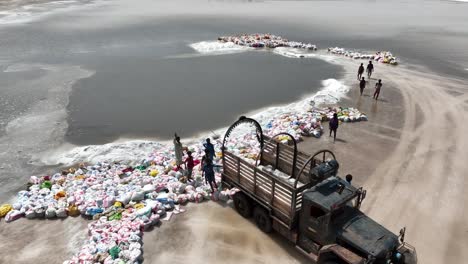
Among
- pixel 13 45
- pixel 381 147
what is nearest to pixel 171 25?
pixel 13 45

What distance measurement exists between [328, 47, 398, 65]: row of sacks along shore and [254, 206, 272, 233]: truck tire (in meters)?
22.7

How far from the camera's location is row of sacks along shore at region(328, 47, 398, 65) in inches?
1098

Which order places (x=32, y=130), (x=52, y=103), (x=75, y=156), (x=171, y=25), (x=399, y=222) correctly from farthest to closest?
(x=171, y=25)
(x=52, y=103)
(x=32, y=130)
(x=75, y=156)
(x=399, y=222)

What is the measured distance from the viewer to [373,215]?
10156 millimetres

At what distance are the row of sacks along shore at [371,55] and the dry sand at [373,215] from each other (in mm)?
12179

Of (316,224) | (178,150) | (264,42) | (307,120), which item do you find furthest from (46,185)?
(264,42)

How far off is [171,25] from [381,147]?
39.0 m

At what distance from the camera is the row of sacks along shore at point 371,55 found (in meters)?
27.9

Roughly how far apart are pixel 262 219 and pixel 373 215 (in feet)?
11.0

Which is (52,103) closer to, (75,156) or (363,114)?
(75,156)

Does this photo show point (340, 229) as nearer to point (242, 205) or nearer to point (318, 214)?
point (318, 214)

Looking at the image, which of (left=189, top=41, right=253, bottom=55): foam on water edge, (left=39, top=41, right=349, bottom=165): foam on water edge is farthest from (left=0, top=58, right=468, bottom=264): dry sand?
(left=189, top=41, right=253, bottom=55): foam on water edge

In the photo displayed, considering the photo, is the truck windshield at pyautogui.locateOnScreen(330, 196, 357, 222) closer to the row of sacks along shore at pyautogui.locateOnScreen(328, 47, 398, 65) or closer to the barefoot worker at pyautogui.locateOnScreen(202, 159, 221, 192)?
the barefoot worker at pyautogui.locateOnScreen(202, 159, 221, 192)

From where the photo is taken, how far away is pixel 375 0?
275ft
